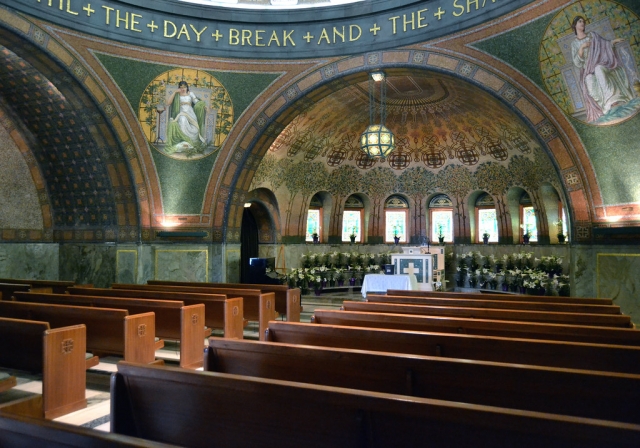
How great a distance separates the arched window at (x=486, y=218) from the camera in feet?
59.3

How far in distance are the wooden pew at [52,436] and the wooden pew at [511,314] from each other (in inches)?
178

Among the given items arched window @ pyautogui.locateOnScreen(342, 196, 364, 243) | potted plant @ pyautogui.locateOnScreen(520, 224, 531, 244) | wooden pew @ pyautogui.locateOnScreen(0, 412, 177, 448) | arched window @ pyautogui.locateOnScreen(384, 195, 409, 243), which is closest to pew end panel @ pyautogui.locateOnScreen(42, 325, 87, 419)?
wooden pew @ pyautogui.locateOnScreen(0, 412, 177, 448)

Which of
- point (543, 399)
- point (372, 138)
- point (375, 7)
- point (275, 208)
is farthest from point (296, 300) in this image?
point (275, 208)

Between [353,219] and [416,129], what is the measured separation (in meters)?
4.27

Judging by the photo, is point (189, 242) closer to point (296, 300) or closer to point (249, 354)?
point (296, 300)

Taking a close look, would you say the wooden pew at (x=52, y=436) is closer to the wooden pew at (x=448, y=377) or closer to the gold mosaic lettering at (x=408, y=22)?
the wooden pew at (x=448, y=377)

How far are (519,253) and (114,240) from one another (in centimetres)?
1262

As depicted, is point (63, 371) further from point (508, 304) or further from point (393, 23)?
point (393, 23)

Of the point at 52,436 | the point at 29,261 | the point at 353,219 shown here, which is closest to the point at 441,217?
the point at 353,219

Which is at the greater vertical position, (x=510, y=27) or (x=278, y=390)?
(x=510, y=27)

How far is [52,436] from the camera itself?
6.37ft

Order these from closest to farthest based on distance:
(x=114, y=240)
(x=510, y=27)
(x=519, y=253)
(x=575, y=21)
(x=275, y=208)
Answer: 1. (x=575, y=21)
2. (x=510, y=27)
3. (x=114, y=240)
4. (x=519, y=253)
5. (x=275, y=208)

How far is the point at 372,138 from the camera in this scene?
12109mm

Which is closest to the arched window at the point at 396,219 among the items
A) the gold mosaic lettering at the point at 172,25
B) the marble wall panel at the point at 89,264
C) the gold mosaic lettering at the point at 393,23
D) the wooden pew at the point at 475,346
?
the gold mosaic lettering at the point at 393,23
